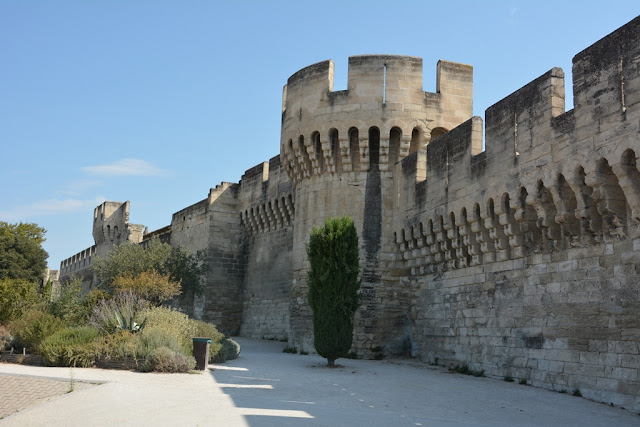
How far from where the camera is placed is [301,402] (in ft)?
28.6

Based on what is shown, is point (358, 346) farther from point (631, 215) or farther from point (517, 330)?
point (631, 215)

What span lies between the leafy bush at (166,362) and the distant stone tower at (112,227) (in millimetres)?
23230

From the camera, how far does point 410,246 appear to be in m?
15.5

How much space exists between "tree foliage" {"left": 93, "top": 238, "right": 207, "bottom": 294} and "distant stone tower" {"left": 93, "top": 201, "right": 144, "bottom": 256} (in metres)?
10.1

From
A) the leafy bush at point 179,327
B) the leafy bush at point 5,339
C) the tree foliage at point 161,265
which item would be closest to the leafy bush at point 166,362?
the leafy bush at point 179,327

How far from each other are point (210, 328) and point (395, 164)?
234 inches

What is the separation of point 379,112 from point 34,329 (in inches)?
364

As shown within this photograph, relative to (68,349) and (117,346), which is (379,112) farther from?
(68,349)

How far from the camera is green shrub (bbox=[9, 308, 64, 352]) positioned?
13.9 metres

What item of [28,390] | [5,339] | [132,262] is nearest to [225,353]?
[28,390]

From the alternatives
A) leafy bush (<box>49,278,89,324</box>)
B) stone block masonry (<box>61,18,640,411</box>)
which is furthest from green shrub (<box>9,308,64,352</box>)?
stone block masonry (<box>61,18,640,411</box>)

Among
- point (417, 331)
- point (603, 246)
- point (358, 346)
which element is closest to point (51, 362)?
point (358, 346)

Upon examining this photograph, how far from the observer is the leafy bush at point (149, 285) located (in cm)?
2061

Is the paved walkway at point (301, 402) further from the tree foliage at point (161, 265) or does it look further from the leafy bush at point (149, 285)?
the tree foliage at point (161, 265)
